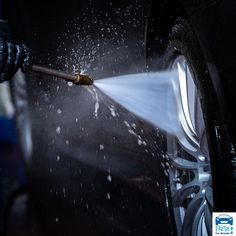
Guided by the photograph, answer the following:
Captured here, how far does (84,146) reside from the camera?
2842mm

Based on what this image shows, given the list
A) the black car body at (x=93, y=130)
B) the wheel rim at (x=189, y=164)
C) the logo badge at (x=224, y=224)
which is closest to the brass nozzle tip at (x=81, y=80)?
the black car body at (x=93, y=130)

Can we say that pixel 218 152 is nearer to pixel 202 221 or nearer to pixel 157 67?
pixel 202 221

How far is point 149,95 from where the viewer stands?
8.42 feet

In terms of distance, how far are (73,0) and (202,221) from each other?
1541 millimetres

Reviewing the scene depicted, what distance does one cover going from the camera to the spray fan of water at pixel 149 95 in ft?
7.70

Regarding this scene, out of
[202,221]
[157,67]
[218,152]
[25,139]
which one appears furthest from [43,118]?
[218,152]

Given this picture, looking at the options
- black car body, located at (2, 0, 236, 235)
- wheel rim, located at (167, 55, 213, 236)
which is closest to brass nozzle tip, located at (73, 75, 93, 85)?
black car body, located at (2, 0, 236, 235)

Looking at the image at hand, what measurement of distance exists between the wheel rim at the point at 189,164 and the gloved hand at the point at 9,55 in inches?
30.5

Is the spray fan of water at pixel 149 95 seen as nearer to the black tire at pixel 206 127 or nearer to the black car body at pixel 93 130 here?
the black car body at pixel 93 130

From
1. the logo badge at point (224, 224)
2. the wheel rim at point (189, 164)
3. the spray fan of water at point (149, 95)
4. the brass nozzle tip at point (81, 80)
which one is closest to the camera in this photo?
the logo badge at point (224, 224)

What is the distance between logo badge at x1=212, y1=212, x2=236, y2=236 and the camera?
150 centimetres

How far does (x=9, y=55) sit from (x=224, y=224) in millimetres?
1344

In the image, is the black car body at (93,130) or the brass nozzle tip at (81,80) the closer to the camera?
the brass nozzle tip at (81,80)

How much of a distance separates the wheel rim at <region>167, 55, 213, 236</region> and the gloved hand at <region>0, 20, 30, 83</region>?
2.54 ft
